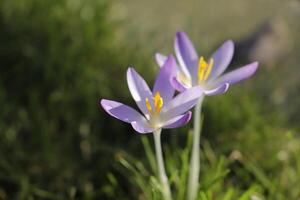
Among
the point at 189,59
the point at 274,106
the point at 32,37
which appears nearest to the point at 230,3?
the point at 274,106

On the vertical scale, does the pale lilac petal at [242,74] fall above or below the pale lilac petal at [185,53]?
below

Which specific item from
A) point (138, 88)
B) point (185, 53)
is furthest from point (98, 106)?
point (138, 88)

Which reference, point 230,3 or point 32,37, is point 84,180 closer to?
point 32,37

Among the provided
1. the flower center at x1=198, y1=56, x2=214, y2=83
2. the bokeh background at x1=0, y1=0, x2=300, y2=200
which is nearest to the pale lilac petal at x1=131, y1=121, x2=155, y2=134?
the flower center at x1=198, y1=56, x2=214, y2=83

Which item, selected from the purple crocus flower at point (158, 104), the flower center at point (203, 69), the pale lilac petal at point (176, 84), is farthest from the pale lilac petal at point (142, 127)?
the flower center at point (203, 69)

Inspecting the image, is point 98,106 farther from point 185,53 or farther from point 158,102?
point 158,102

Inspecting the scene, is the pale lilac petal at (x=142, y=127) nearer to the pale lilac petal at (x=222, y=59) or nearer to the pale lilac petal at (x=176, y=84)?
the pale lilac petal at (x=176, y=84)

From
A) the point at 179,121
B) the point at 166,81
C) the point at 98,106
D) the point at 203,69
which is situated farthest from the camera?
the point at 98,106
